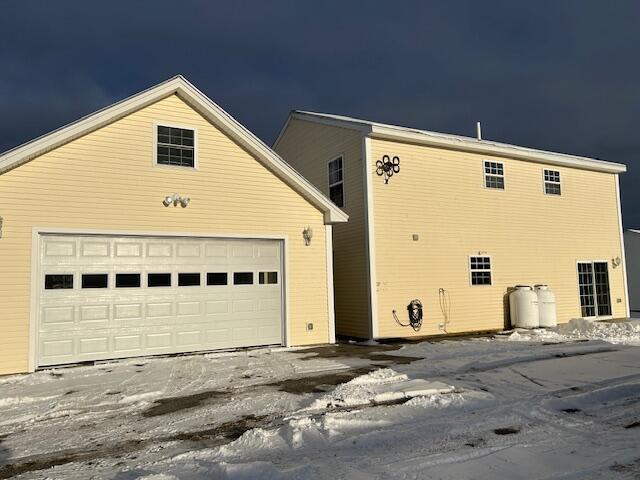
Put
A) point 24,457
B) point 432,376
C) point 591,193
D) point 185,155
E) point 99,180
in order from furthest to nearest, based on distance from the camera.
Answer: point 591,193 → point 185,155 → point 99,180 → point 432,376 → point 24,457

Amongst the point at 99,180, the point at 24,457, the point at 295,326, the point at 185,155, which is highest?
the point at 185,155

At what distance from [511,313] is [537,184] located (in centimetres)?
435

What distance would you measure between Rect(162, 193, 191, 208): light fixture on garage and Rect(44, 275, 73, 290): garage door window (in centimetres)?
228

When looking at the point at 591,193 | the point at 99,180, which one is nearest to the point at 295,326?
the point at 99,180

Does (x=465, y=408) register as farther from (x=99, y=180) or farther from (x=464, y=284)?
(x=464, y=284)

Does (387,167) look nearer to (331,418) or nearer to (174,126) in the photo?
(174,126)

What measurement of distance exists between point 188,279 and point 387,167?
19.6ft

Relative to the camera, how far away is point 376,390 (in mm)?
6684

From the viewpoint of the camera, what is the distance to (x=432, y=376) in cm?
763

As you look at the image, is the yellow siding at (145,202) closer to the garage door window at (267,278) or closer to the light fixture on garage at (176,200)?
the light fixture on garage at (176,200)

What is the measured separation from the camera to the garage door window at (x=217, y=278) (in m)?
10.7

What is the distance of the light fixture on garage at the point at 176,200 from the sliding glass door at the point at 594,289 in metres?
13.1

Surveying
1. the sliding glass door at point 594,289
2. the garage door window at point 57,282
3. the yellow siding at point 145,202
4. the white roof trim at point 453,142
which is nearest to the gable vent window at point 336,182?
the white roof trim at point 453,142

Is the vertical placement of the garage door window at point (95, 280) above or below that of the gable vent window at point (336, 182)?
below
